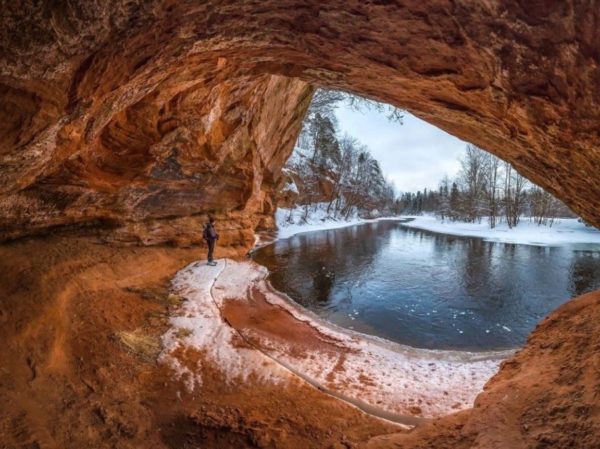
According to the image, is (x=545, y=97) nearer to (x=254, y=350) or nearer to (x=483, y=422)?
(x=483, y=422)

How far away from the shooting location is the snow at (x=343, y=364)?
5438 millimetres

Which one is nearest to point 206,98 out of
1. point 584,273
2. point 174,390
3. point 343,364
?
point 174,390

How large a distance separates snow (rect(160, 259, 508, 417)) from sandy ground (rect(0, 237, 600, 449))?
14cm

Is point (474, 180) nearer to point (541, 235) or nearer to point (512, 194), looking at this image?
point (512, 194)

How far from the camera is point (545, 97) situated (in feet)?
8.98

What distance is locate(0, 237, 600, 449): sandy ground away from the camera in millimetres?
2432

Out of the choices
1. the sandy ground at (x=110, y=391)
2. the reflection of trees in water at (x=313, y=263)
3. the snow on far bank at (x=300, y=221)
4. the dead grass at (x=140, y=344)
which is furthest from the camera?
the snow on far bank at (x=300, y=221)

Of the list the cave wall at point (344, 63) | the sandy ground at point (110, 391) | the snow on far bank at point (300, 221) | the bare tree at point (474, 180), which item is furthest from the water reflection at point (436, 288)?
the bare tree at point (474, 180)

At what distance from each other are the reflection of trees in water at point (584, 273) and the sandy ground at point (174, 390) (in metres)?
11.7

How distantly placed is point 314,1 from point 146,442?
517cm

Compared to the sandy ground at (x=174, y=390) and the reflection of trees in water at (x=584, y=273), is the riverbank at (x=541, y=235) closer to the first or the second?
the reflection of trees in water at (x=584, y=273)

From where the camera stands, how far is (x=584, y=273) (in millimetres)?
14883

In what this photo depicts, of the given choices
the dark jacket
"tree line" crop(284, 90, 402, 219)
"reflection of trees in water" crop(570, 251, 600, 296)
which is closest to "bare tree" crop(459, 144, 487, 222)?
"tree line" crop(284, 90, 402, 219)

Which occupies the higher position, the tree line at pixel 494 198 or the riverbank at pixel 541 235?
the tree line at pixel 494 198
